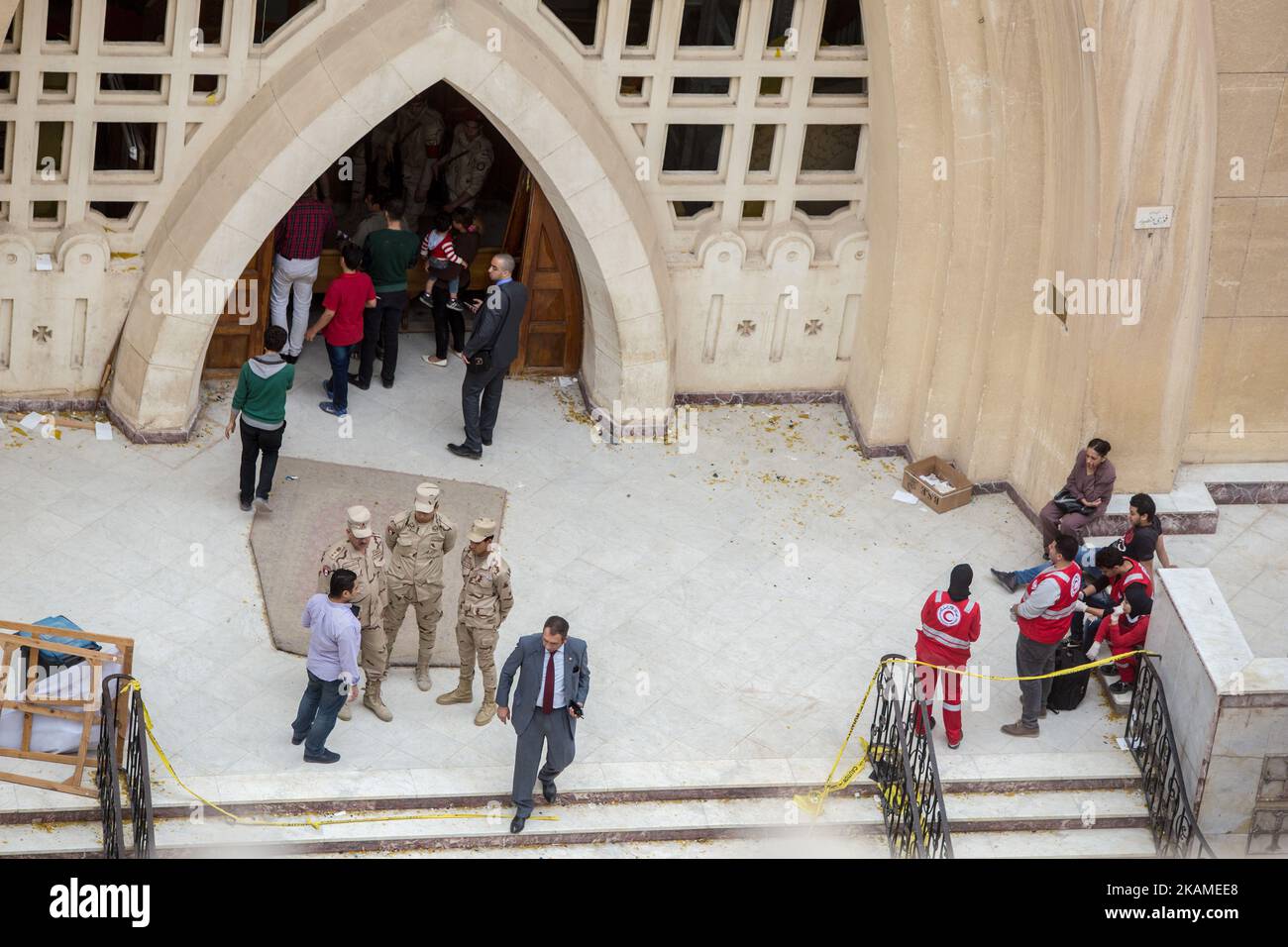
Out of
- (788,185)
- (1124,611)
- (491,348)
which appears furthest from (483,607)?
(788,185)

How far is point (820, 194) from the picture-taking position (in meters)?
19.4

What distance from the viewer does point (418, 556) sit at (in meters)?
15.6

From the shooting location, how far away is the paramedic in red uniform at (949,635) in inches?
607

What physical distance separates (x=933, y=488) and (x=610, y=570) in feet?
10.0

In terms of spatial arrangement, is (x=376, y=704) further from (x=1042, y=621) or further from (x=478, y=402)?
(x=1042, y=621)

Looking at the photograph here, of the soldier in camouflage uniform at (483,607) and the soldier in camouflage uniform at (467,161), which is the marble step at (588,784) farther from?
the soldier in camouflage uniform at (467,161)

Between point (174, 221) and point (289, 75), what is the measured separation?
1596 mm

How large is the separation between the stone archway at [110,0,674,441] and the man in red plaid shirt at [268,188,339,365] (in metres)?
0.89

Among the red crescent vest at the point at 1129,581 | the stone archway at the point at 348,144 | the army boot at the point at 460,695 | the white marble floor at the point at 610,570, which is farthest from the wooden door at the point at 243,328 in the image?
the red crescent vest at the point at 1129,581

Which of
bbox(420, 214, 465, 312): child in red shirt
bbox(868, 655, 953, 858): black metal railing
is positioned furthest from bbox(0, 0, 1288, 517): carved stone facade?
bbox(868, 655, 953, 858): black metal railing

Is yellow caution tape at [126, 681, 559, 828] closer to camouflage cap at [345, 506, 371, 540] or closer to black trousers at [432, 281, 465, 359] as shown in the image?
camouflage cap at [345, 506, 371, 540]

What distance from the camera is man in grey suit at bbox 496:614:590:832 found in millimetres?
14469

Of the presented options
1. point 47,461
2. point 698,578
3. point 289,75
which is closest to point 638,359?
point 698,578

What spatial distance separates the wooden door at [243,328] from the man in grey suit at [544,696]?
5923mm
